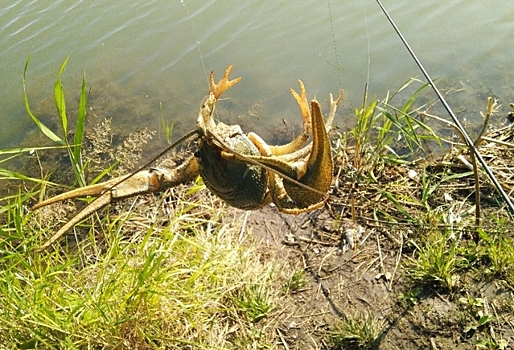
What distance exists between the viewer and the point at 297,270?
9.39ft

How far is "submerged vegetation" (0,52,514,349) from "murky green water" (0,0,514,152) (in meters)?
1.08

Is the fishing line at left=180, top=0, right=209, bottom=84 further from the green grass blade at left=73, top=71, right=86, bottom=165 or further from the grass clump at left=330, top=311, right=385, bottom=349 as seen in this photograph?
the grass clump at left=330, top=311, right=385, bottom=349

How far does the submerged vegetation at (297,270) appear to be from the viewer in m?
2.30

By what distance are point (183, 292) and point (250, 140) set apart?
974 millimetres

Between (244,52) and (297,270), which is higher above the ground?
(244,52)

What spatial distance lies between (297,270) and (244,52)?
9.02 feet

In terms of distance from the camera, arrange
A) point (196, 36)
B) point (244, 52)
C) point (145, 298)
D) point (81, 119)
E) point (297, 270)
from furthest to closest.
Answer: point (196, 36) → point (244, 52) → point (297, 270) → point (81, 119) → point (145, 298)

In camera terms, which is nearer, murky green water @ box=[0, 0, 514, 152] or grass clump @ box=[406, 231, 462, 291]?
grass clump @ box=[406, 231, 462, 291]

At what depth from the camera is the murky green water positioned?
4367mm

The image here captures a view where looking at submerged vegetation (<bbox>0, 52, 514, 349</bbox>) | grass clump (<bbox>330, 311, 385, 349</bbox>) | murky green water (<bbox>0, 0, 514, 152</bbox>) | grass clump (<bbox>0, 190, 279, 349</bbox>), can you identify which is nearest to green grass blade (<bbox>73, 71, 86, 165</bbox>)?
submerged vegetation (<bbox>0, 52, 514, 349</bbox>)

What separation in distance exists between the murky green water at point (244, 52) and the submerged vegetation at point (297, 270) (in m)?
1.08

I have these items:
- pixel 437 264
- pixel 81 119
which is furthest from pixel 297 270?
pixel 81 119

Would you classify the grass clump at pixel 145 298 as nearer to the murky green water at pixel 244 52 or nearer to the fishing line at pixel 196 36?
the murky green water at pixel 244 52

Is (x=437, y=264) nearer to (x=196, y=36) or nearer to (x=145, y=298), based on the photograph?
(x=145, y=298)
